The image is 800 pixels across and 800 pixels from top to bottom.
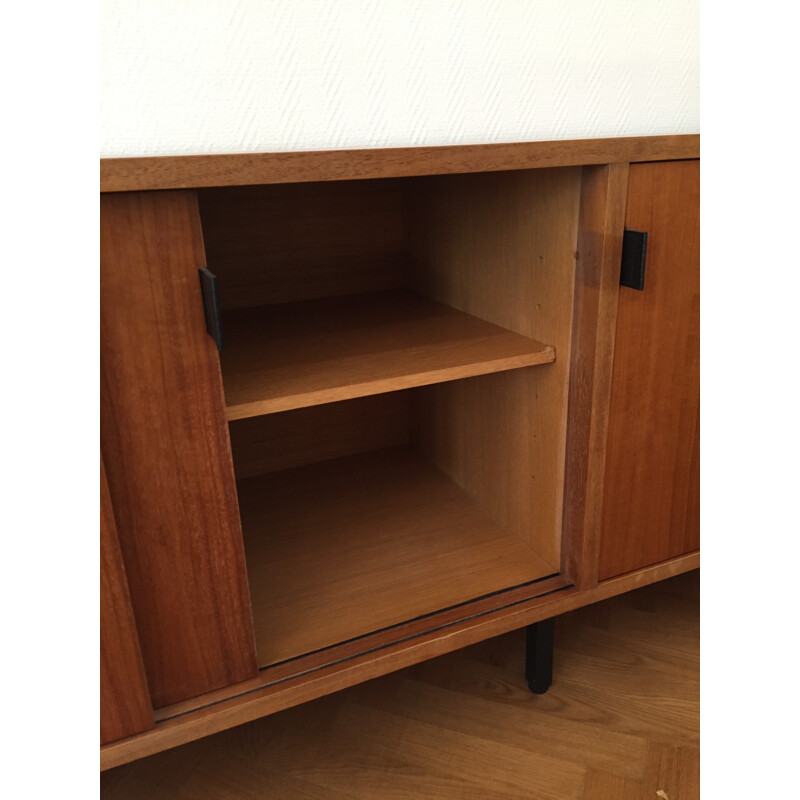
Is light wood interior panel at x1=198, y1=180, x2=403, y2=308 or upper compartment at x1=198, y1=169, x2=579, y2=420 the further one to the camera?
light wood interior panel at x1=198, y1=180, x2=403, y2=308

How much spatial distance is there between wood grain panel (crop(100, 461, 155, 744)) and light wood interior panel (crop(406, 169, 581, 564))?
1.43 feet

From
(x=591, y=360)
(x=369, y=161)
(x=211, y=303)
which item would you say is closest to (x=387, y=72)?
(x=369, y=161)

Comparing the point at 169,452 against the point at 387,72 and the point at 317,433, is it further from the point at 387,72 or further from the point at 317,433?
the point at 317,433

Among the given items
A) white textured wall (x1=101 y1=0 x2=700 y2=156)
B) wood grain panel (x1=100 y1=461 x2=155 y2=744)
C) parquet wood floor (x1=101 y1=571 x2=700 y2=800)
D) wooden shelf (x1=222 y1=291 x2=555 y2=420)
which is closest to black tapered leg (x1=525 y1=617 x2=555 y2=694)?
parquet wood floor (x1=101 y1=571 x2=700 y2=800)

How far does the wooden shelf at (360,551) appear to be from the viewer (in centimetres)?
71

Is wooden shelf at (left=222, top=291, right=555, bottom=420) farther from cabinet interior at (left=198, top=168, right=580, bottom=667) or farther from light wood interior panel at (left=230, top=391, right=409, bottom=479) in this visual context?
light wood interior panel at (left=230, top=391, right=409, bottom=479)

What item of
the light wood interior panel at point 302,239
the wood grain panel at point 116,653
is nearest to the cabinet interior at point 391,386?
the light wood interior panel at point 302,239

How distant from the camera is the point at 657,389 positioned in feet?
2.33

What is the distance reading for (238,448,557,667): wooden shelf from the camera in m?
0.71

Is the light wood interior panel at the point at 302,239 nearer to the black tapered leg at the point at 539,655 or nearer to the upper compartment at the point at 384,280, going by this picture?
the upper compartment at the point at 384,280

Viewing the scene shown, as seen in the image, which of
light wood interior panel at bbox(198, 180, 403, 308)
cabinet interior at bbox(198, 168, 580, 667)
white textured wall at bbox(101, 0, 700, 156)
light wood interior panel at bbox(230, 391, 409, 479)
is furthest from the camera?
light wood interior panel at bbox(230, 391, 409, 479)

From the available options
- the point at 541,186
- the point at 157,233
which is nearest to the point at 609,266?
the point at 541,186

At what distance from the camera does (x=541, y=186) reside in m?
0.69

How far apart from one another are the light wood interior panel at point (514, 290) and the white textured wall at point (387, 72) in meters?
0.09
